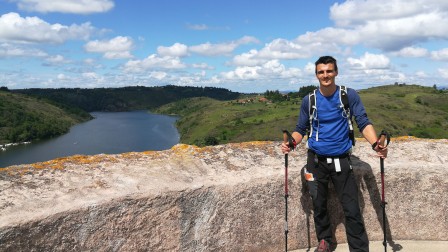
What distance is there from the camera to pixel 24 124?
161250 millimetres

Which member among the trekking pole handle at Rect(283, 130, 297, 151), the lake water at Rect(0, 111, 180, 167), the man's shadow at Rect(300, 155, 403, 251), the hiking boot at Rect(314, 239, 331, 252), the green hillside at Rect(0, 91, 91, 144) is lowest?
the lake water at Rect(0, 111, 180, 167)

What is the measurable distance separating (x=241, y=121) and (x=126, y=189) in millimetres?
147599

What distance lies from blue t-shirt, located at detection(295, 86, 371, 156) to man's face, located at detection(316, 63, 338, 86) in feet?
0.49

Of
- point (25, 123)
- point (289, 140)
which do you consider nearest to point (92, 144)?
point (25, 123)

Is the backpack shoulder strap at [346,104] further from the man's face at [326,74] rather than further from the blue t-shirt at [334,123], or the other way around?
the man's face at [326,74]

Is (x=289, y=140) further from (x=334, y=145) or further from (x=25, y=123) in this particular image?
(x=25, y=123)

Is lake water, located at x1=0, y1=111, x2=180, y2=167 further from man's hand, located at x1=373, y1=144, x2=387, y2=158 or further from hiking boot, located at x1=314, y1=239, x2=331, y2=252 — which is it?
man's hand, located at x1=373, y1=144, x2=387, y2=158

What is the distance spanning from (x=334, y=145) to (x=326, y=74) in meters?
0.78

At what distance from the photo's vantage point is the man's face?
13.9 feet

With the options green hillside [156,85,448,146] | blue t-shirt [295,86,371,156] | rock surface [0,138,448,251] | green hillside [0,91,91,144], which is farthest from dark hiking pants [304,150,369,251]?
green hillside [0,91,91,144]

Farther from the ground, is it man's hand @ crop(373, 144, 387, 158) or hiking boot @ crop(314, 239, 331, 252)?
man's hand @ crop(373, 144, 387, 158)

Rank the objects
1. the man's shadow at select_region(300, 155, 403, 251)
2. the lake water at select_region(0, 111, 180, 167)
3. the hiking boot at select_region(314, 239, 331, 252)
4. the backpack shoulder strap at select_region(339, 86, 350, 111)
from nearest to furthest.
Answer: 1. the backpack shoulder strap at select_region(339, 86, 350, 111)
2. the hiking boot at select_region(314, 239, 331, 252)
3. the man's shadow at select_region(300, 155, 403, 251)
4. the lake water at select_region(0, 111, 180, 167)

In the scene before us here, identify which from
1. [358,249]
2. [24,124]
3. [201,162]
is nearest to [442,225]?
[358,249]

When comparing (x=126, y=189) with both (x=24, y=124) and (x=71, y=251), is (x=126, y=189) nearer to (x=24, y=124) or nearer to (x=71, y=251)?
(x=71, y=251)
